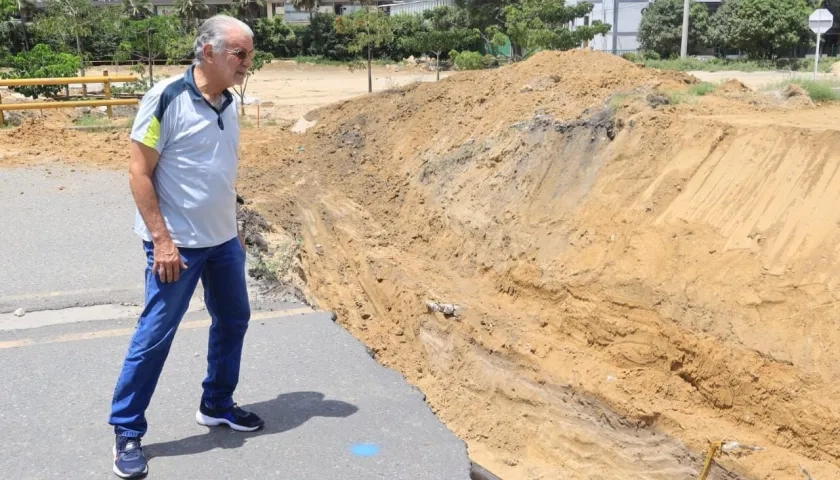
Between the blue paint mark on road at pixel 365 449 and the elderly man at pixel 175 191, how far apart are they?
1.01m

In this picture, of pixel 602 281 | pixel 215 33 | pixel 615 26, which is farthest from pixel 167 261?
pixel 615 26

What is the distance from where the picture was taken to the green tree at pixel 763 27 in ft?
126

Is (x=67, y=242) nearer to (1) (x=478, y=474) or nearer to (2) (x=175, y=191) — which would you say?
(2) (x=175, y=191)

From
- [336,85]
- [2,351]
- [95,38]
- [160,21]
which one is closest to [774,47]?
[336,85]

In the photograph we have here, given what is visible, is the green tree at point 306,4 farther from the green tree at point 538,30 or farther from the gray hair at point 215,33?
the gray hair at point 215,33

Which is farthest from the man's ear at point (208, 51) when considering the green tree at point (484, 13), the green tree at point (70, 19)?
the green tree at point (484, 13)

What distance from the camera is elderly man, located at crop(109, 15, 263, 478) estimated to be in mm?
3377

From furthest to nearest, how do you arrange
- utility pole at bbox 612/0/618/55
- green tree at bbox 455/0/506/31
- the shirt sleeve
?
green tree at bbox 455/0/506/31
utility pole at bbox 612/0/618/55
the shirt sleeve

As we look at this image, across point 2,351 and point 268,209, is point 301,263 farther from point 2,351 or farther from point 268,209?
point 2,351

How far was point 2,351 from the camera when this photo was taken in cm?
488

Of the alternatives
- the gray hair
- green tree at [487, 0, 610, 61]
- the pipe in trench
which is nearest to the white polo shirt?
the gray hair

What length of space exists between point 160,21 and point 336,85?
10116 millimetres

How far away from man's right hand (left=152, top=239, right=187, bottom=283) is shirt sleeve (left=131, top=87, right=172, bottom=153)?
16.9 inches

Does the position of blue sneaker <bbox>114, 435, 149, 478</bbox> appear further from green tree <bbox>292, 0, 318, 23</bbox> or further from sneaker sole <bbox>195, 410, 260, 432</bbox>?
green tree <bbox>292, 0, 318, 23</bbox>
